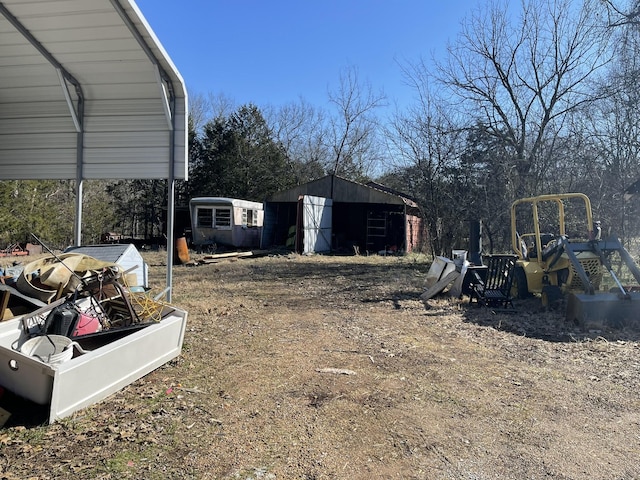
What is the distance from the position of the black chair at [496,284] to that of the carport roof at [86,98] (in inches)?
216

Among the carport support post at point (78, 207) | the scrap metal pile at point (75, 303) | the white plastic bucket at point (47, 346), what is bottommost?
the white plastic bucket at point (47, 346)

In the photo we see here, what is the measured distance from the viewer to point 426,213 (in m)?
15.0

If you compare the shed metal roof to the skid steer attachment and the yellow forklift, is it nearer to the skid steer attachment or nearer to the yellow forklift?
the yellow forklift

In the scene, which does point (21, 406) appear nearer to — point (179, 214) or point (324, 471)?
point (324, 471)

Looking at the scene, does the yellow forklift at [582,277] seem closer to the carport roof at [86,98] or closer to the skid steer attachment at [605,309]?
the skid steer attachment at [605,309]

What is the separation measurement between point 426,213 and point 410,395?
1187 cm

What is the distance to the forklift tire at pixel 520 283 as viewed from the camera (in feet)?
25.9

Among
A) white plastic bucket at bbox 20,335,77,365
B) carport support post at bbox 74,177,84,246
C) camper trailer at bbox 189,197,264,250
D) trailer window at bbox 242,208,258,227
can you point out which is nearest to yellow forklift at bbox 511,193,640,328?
white plastic bucket at bbox 20,335,77,365

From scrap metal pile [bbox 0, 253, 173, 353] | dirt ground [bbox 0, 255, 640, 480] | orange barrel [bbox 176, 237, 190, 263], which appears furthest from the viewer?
orange barrel [bbox 176, 237, 190, 263]

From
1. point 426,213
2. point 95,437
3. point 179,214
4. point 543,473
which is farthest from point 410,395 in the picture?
point 179,214

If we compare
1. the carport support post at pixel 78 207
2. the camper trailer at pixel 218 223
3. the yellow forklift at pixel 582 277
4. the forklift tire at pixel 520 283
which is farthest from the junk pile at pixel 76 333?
the camper trailer at pixel 218 223

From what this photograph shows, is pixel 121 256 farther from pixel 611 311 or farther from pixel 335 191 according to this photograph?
pixel 335 191

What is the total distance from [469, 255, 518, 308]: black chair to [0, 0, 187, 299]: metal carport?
5385mm

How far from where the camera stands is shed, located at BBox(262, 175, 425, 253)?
19266 millimetres
